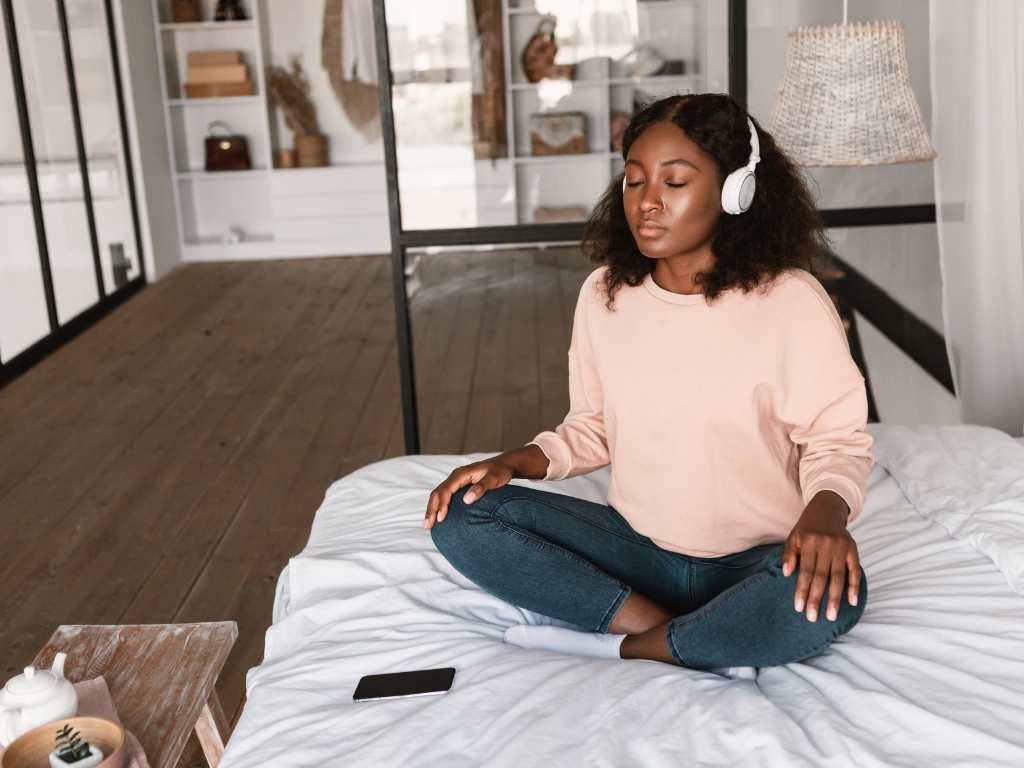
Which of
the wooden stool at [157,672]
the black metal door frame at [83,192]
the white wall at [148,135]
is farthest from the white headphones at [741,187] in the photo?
the white wall at [148,135]

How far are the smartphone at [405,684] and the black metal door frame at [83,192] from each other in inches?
128

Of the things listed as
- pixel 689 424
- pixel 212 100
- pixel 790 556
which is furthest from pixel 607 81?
pixel 212 100

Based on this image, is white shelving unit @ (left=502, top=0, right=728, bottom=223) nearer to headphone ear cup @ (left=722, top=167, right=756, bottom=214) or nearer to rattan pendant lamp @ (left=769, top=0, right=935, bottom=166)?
rattan pendant lamp @ (left=769, top=0, right=935, bottom=166)

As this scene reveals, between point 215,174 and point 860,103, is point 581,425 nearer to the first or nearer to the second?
point 860,103

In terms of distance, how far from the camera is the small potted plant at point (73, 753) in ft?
3.89

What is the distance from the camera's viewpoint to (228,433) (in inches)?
142

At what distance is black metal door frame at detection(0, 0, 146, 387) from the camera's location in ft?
14.4

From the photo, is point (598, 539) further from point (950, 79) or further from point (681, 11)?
point (681, 11)

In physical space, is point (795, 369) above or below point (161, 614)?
above

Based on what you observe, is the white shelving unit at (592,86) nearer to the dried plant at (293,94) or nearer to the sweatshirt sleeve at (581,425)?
the sweatshirt sleeve at (581,425)

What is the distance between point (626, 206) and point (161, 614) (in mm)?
1431

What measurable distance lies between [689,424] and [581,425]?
0.25 metres

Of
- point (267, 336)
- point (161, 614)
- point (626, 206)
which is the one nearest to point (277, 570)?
point (161, 614)

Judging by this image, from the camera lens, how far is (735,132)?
158 cm
